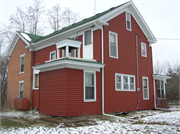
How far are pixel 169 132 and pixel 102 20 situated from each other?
8.43m

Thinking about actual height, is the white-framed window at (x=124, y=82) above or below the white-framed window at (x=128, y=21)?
below

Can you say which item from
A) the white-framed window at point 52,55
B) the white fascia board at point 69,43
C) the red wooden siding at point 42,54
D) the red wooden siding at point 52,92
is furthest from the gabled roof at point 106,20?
the red wooden siding at point 52,92

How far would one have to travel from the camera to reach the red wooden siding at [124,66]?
1338 centimetres

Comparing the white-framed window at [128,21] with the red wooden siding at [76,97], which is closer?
the red wooden siding at [76,97]

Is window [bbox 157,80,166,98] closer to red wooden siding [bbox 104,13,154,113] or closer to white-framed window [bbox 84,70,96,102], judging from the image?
red wooden siding [bbox 104,13,154,113]

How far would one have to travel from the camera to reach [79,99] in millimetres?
11500

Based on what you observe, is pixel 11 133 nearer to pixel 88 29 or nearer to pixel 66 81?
pixel 66 81

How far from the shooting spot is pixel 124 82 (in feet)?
48.4

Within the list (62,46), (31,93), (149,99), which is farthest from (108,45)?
(31,93)

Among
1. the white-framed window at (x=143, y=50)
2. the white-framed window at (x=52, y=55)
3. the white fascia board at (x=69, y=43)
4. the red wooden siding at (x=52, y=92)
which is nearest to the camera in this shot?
the red wooden siding at (x=52, y=92)

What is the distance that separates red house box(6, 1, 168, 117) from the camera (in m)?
11.5

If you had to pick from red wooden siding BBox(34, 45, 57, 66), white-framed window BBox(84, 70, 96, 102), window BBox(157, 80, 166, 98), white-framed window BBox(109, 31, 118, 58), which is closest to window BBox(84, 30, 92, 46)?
white-framed window BBox(109, 31, 118, 58)

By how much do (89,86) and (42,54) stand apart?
7258mm

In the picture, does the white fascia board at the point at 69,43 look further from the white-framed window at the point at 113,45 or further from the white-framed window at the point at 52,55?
the white-framed window at the point at 52,55
